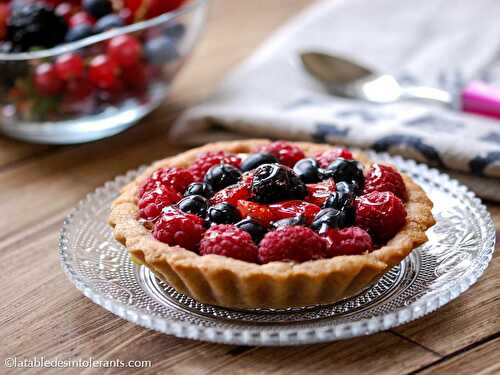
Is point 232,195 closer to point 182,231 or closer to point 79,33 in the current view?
point 182,231

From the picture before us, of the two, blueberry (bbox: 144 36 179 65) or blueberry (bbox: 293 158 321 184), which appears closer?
blueberry (bbox: 293 158 321 184)

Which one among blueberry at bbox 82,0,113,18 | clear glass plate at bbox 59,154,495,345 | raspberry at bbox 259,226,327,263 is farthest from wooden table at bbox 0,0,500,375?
blueberry at bbox 82,0,113,18

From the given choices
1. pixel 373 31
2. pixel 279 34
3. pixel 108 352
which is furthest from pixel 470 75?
pixel 108 352

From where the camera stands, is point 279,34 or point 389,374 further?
point 279,34

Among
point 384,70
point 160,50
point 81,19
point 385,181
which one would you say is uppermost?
point 81,19

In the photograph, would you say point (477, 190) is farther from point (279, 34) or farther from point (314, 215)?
point (279, 34)

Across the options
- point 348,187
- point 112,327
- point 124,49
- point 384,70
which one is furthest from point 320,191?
point 384,70

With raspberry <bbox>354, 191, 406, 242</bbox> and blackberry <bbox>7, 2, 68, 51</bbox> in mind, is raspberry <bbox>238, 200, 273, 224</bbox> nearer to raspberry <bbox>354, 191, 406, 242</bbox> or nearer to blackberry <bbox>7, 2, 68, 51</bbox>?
raspberry <bbox>354, 191, 406, 242</bbox>
